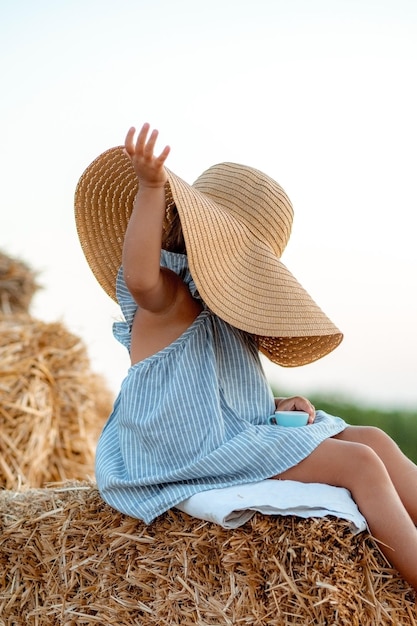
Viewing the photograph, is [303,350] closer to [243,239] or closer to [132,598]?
[243,239]

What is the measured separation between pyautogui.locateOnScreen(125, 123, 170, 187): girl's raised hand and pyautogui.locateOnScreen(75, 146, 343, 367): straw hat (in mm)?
141

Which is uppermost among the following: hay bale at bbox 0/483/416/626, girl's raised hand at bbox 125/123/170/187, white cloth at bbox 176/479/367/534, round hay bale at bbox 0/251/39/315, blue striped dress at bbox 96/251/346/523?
girl's raised hand at bbox 125/123/170/187

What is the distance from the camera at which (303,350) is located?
2.71 metres

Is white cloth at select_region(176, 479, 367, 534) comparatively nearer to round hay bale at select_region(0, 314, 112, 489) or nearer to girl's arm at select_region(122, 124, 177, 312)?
girl's arm at select_region(122, 124, 177, 312)

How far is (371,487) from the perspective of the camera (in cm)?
205

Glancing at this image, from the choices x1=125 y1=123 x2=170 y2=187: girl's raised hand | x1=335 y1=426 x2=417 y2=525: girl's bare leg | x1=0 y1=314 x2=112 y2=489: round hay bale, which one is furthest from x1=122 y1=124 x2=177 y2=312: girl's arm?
x1=0 y1=314 x2=112 y2=489: round hay bale

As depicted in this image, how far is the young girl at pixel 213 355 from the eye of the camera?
84.4 inches

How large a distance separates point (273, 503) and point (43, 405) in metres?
2.80

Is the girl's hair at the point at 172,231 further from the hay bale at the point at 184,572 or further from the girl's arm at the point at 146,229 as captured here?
the hay bale at the point at 184,572

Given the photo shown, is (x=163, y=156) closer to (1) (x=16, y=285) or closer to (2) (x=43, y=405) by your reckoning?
(2) (x=43, y=405)

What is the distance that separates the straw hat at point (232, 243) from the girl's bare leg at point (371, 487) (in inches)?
16.0

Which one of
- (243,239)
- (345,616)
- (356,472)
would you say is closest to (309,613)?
(345,616)

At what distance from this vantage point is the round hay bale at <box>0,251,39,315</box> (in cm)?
609

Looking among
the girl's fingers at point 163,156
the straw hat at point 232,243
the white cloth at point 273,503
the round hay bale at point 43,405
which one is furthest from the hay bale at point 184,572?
the round hay bale at point 43,405
